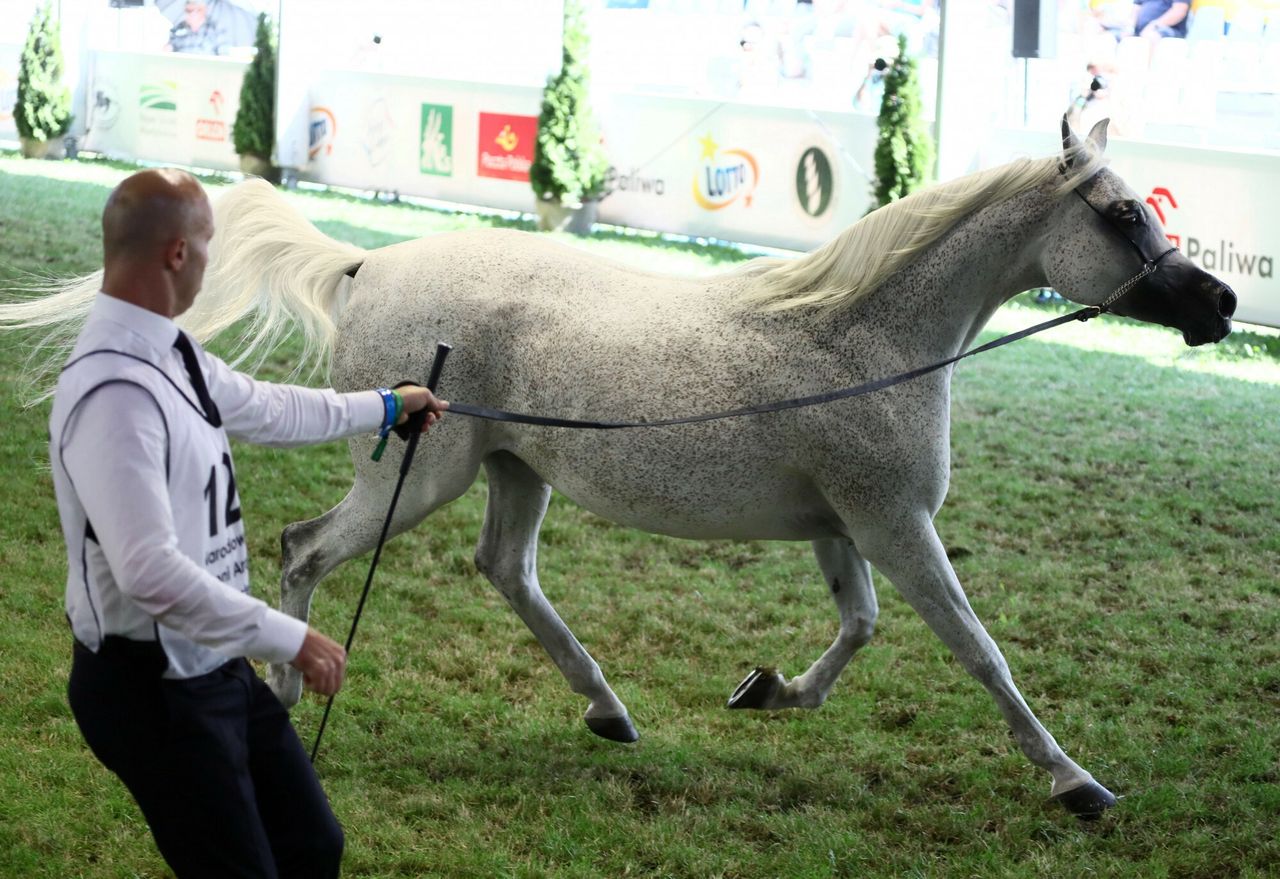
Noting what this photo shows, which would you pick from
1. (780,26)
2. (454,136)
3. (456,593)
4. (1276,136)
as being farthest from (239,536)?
(454,136)

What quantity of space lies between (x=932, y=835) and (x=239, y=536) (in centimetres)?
223

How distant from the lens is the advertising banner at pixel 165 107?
19.4 meters

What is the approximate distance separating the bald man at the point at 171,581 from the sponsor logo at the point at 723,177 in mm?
12083

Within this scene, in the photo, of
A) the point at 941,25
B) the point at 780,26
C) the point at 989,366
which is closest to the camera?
the point at 989,366

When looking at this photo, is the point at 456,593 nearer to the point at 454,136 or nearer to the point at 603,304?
the point at 603,304

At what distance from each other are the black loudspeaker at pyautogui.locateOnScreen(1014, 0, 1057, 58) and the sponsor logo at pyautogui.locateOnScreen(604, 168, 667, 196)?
4.26 meters

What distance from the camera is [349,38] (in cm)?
1867

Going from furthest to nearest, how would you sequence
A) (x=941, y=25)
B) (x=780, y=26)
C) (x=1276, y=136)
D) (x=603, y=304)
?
(x=780, y=26)
(x=941, y=25)
(x=1276, y=136)
(x=603, y=304)

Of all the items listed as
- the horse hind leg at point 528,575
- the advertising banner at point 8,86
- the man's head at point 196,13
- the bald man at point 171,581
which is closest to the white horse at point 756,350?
the horse hind leg at point 528,575

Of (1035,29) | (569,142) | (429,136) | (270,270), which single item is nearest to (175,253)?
(270,270)

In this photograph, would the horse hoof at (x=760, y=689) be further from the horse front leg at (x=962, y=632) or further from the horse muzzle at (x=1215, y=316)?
the horse muzzle at (x=1215, y=316)

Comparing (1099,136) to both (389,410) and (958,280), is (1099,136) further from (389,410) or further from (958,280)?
(389,410)

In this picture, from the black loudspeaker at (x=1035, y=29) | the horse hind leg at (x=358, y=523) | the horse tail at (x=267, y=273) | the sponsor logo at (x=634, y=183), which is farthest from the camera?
the sponsor logo at (x=634, y=183)

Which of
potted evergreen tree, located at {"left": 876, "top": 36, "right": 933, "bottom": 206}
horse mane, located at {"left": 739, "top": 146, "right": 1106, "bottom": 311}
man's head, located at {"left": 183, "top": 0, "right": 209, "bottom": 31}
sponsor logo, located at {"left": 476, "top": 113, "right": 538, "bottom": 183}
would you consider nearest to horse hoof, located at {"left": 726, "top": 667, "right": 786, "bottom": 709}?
horse mane, located at {"left": 739, "top": 146, "right": 1106, "bottom": 311}
